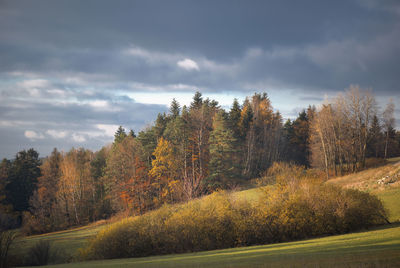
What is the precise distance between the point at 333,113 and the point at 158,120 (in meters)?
35.1

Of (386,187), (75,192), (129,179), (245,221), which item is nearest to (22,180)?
(75,192)

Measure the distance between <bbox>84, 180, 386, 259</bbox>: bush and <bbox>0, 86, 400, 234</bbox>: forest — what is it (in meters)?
19.0

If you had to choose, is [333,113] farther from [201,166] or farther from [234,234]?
[234,234]

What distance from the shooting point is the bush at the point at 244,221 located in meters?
20.5

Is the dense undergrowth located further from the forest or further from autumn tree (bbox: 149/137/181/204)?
autumn tree (bbox: 149/137/181/204)

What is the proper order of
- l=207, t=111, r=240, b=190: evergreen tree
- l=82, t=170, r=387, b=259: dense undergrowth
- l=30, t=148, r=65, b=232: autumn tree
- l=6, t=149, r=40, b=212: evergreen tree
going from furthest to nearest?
l=6, t=149, r=40, b=212: evergreen tree → l=30, t=148, r=65, b=232: autumn tree → l=207, t=111, r=240, b=190: evergreen tree → l=82, t=170, r=387, b=259: dense undergrowth

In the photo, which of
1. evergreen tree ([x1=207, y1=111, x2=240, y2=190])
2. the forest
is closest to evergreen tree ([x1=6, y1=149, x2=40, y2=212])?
the forest

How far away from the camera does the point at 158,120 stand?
6206 cm

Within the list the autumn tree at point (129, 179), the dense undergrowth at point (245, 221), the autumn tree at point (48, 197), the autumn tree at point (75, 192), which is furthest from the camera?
the autumn tree at point (75, 192)

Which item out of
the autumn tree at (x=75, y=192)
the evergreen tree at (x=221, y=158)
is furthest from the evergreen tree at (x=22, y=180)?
the evergreen tree at (x=221, y=158)

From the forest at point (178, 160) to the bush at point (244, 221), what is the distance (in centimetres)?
1905

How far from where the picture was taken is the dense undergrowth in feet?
67.3

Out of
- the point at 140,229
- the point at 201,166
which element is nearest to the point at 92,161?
the point at 201,166

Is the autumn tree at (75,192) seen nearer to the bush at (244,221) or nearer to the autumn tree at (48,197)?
the autumn tree at (48,197)
